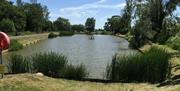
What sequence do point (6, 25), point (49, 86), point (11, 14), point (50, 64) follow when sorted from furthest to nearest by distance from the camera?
point (11, 14) → point (6, 25) → point (50, 64) → point (49, 86)

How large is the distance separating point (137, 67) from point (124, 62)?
26.2 inches

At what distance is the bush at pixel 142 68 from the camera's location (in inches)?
734

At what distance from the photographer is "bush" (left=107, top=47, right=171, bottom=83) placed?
18656 millimetres

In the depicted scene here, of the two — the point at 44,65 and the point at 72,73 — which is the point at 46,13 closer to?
the point at 44,65

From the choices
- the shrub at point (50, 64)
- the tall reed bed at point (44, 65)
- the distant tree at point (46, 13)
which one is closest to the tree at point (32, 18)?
the distant tree at point (46, 13)

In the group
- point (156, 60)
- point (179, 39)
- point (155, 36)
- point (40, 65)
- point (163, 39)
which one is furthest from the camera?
point (155, 36)

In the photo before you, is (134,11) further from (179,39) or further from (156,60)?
(156,60)

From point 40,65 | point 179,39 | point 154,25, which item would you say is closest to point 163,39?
point 154,25

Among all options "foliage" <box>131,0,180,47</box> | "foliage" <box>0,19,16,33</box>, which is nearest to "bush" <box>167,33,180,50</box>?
"foliage" <box>131,0,180,47</box>

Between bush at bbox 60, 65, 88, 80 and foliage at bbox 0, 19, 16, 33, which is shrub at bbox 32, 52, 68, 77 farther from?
foliage at bbox 0, 19, 16, 33

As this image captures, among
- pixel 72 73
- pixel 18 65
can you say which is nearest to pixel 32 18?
pixel 18 65

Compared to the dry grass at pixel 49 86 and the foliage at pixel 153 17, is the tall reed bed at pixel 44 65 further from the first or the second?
the foliage at pixel 153 17

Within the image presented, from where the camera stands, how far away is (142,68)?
18844 mm

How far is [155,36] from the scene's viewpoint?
180 feet
